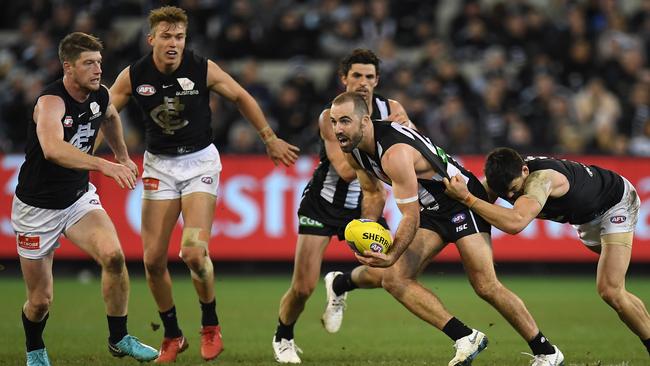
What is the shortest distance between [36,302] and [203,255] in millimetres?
1539

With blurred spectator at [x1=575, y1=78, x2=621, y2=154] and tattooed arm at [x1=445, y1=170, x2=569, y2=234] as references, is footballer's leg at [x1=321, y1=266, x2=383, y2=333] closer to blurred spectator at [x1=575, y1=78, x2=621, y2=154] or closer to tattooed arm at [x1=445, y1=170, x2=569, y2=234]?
tattooed arm at [x1=445, y1=170, x2=569, y2=234]

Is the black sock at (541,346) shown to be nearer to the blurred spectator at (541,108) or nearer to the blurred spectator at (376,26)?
the blurred spectator at (541,108)

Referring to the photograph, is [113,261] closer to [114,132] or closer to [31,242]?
[31,242]

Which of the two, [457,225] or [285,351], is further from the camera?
[285,351]

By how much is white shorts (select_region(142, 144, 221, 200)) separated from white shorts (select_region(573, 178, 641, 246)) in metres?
3.39

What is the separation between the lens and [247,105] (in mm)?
9953

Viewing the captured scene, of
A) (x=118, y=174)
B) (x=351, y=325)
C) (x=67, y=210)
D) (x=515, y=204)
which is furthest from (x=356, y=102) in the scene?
(x=351, y=325)

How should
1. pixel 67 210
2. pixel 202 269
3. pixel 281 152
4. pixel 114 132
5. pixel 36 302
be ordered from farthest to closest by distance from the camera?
pixel 281 152, pixel 202 269, pixel 114 132, pixel 67 210, pixel 36 302

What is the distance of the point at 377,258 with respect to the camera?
8359 mm

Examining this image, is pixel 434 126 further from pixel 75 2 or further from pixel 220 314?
pixel 75 2

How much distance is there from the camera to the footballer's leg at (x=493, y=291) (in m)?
8.62

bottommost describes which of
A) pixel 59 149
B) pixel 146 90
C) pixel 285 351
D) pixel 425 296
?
pixel 285 351

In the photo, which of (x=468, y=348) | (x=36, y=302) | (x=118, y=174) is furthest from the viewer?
(x=36, y=302)

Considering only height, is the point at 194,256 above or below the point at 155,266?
above
